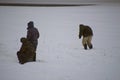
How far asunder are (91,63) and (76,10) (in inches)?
21.5

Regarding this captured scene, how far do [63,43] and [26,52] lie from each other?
1.07 ft

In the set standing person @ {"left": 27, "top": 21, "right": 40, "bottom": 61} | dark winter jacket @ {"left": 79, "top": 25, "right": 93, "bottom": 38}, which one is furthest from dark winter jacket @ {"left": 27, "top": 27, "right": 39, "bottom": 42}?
dark winter jacket @ {"left": 79, "top": 25, "right": 93, "bottom": 38}

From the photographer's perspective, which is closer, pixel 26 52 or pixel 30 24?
pixel 26 52

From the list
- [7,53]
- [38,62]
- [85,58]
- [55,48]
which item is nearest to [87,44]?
[85,58]

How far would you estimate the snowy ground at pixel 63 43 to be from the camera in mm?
2051

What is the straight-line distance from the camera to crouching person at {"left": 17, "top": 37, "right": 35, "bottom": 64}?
2129mm

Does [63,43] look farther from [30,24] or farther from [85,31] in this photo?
[30,24]

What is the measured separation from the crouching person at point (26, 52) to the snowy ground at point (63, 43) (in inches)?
1.7

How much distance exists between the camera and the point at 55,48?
7.16 ft

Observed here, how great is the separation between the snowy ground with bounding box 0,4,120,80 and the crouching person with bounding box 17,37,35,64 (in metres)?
0.04

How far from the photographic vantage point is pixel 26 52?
7.09 feet

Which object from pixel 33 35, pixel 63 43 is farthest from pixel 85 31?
pixel 33 35

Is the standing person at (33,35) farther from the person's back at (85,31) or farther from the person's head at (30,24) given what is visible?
the person's back at (85,31)

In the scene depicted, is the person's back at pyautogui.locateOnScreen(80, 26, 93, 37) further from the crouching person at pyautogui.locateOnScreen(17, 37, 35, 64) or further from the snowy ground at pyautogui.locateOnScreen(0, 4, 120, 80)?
the crouching person at pyautogui.locateOnScreen(17, 37, 35, 64)
